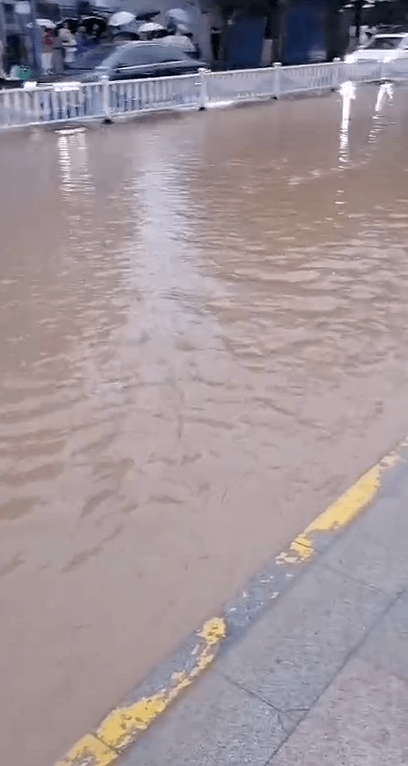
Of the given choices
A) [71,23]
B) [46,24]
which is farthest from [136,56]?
[71,23]

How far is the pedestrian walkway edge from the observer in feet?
8.29

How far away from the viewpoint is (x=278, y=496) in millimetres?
3953

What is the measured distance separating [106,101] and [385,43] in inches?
581

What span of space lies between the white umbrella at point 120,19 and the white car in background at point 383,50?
23.9 feet

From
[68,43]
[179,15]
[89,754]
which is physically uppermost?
[179,15]

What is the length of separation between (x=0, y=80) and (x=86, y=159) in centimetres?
706

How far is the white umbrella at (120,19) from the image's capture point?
24719mm

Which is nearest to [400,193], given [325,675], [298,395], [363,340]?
[363,340]

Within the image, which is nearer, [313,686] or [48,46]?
[313,686]

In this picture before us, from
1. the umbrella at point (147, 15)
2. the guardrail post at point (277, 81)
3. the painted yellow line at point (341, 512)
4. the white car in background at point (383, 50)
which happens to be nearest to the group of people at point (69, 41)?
the umbrella at point (147, 15)

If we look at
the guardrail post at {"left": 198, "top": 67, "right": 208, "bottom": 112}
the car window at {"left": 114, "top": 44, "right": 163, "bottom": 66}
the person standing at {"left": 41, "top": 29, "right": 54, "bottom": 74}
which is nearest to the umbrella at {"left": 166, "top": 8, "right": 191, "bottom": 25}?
the person standing at {"left": 41, "top": 29, "right": 54, "bottom": 74}

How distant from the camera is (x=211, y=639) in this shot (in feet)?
9.66

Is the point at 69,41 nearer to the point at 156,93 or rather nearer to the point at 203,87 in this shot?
the point at 203,87

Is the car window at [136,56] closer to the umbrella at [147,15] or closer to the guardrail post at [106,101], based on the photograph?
the guardrail post at [106,101]
